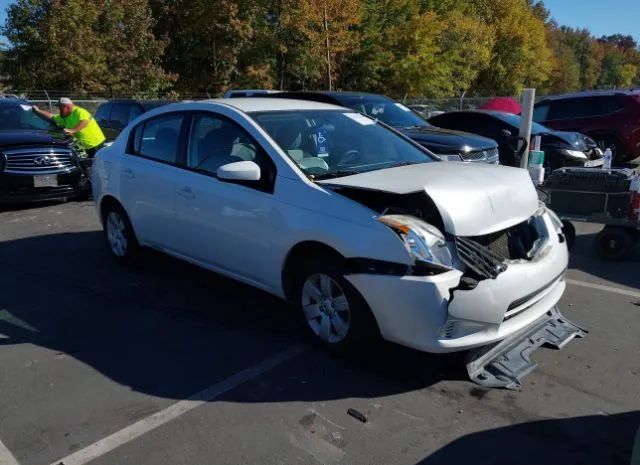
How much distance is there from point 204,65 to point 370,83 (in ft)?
36.5

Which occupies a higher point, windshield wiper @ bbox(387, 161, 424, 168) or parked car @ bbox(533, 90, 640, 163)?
parked car @ bbox(533, 90, 640, 163)

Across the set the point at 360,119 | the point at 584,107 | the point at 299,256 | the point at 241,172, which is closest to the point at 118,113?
the point at 360,119

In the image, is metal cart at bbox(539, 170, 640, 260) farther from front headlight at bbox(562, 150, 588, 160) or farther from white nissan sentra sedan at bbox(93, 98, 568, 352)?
front headlight at bbox(562, 150, 588, 160)

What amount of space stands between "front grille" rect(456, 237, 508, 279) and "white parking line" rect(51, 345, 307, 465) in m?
1.38

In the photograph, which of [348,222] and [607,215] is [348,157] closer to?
[348,222]

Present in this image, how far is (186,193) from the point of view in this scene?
4.85 meters

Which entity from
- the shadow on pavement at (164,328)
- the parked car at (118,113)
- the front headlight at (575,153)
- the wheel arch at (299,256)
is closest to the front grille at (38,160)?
the parked car at (118,113)

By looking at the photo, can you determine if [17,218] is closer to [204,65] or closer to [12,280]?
[12,280]

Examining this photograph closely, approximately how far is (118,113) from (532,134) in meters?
8.72

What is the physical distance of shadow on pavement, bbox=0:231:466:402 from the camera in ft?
12.2

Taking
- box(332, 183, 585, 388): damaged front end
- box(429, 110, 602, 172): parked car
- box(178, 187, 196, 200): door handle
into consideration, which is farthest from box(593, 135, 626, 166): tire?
box(178, 187, 196, 200): door handle

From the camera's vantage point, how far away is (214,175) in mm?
4660

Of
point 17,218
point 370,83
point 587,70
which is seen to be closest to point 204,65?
point 370,83

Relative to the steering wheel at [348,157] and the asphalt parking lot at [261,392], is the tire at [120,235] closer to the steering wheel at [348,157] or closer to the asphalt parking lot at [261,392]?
the asphalt parking lot at [261,392]
